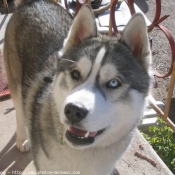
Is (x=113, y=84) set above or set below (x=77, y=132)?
above

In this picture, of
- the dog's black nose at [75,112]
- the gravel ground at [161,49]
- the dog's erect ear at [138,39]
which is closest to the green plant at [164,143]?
the gravel ground at [161,49]

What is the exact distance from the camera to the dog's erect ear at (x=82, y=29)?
227cm

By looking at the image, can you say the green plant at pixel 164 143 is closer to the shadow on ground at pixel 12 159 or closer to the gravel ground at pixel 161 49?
the gravel ground at pixel 161 49

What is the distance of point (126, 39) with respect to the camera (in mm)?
2299

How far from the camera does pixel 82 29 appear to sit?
2.38 metres

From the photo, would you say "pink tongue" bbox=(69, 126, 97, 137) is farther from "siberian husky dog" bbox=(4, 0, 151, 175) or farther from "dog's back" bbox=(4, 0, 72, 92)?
"dog's back" bbox=(4, 0, 72, 92)

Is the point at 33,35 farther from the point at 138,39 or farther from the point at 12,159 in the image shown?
the point at 12,159

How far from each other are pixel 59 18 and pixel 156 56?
128 inches

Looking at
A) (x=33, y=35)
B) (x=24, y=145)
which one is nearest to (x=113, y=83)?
(x=33, y=35)

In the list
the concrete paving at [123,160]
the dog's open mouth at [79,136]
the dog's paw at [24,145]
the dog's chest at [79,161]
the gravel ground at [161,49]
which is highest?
the dog's open mouth at [79,136]

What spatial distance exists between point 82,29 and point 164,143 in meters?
2.04

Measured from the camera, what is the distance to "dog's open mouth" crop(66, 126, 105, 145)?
6.79 feet

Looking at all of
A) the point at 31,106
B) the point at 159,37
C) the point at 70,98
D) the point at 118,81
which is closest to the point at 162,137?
the point at 31,106

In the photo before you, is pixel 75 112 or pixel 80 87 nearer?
pixel 75 112
